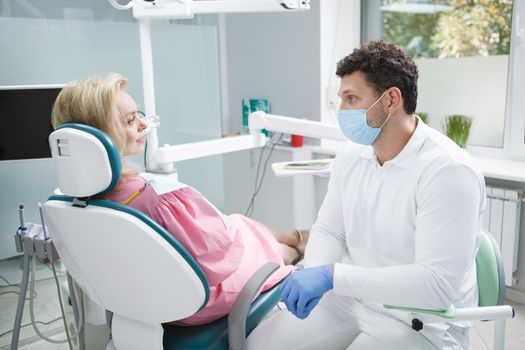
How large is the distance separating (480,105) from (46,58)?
2.29 meters

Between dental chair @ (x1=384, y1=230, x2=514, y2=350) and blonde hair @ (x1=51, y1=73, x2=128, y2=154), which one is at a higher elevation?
blonde hair @ (x1=51, y1=73, x2=128, y2=154)

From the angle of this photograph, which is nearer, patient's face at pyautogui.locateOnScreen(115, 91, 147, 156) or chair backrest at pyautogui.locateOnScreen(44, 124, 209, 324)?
chair backrest at pyautogui.locateOnScreen(44, 124, 209, 324)

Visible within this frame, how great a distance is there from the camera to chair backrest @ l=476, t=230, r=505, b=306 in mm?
1288

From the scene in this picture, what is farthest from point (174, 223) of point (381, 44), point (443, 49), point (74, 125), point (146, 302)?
point (443, 49)

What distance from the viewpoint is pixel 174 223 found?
1232 mm

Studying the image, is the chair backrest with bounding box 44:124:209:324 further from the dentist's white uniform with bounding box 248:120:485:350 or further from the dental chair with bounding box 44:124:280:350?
the dentist's white uniform with bounding box 248:120:485:350

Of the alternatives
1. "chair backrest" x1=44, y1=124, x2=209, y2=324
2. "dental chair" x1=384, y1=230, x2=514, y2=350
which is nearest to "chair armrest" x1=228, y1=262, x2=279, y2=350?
"chair backrest" x1=44, y1=124, x2=209, y2=324

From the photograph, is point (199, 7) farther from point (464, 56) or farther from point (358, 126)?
point (464, 56)

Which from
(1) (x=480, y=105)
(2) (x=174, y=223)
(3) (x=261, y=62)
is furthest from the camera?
(3) (x=261, y=62)

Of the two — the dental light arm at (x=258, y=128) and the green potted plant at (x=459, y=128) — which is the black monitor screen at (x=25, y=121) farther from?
the green potted plant at (x=459, y=128)

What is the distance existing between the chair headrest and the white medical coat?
1.94 feet

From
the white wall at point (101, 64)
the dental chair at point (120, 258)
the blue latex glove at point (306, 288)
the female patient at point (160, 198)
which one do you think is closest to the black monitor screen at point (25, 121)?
the white wall at point (101, 64)

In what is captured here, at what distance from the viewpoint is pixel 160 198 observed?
1259 mm

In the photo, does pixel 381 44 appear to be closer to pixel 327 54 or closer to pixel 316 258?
pixel 316 258
